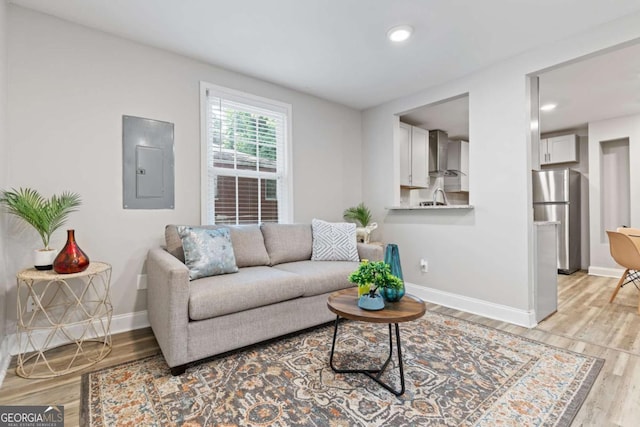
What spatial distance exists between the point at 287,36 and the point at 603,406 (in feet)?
10.2

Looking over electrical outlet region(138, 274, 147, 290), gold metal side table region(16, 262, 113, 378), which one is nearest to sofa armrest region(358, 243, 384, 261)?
electrical outlet region(138, 274, 147, 290)

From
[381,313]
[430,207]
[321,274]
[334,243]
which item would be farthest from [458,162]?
[381,313]

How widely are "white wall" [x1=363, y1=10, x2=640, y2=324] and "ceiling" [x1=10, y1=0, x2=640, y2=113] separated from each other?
14 cm

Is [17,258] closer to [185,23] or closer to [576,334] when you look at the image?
[185,23]

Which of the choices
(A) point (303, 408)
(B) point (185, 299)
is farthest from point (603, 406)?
(B) point (185, 299)

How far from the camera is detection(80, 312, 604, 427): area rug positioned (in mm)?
1452

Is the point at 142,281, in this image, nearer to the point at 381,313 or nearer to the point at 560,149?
the point at 381,313

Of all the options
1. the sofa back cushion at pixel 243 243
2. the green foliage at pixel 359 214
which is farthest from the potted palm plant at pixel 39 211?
the green foliage at pixel 359 214

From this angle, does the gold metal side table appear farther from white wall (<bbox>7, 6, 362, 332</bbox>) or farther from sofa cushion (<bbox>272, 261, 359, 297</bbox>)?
sofa cushion (<bbox>272, 261, 359, 297</bbox>)

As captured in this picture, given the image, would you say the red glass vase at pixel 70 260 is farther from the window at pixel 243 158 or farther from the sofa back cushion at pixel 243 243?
the window at pixel 243 158

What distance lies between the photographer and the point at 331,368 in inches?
73.8

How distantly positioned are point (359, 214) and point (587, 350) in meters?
2.52

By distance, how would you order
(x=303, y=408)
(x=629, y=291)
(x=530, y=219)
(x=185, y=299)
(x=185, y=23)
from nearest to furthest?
(x=303, y=408)
(x=185, y=299)
(x=185, y=23)
(x=530, y=219)
(x=629, y=291)

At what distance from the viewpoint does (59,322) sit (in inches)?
87.9
